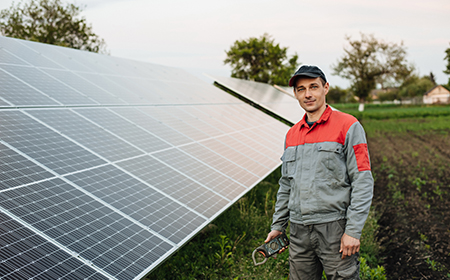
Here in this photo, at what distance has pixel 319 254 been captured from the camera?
10.3 ft

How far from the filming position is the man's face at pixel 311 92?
3.18 meters

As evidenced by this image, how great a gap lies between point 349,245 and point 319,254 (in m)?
0.35

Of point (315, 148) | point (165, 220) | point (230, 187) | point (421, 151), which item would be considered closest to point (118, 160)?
point (165, 220)

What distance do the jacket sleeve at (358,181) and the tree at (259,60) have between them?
136ft

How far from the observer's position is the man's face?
3.18 meters

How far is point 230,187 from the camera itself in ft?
19.6

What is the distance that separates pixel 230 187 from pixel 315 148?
2980 millimetres

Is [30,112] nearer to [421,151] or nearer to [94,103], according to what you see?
[94,103]

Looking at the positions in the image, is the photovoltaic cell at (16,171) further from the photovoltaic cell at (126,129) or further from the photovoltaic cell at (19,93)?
the photovoltaic cell at (126,129)

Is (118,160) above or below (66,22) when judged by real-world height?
below

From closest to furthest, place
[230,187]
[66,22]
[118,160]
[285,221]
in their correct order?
[285,221], [118,160], [230,187], [66,22]

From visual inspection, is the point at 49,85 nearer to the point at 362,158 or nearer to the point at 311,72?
the point at 311,72

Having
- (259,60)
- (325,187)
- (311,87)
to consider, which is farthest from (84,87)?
(259,60)

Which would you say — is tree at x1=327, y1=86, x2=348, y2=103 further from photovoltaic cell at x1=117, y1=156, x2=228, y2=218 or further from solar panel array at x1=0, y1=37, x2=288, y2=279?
photovoltaic cell at x1=117, y1=156, x2=228, y2=218
